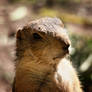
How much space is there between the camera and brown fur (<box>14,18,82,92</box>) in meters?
3.85

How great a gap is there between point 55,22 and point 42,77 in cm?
58

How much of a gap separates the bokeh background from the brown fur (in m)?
1.84

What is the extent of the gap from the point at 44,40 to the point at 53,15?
4702 mm

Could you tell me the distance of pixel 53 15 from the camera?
8.56 metres

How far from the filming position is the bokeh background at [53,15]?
6.52 metres

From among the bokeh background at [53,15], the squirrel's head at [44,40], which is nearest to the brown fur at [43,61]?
the squirrel's head at [44,40]

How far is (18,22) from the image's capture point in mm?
8562

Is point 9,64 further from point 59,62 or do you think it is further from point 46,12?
point 59,62

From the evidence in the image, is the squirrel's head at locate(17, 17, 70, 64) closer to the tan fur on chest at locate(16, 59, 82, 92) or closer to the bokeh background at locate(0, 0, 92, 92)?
the tan fur on chest at locate(16, 59, 82, 92)

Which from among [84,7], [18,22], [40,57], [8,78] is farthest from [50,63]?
[84,7]

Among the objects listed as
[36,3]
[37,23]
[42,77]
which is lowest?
[42,77]

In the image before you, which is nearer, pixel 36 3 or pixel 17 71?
pixel 17 71

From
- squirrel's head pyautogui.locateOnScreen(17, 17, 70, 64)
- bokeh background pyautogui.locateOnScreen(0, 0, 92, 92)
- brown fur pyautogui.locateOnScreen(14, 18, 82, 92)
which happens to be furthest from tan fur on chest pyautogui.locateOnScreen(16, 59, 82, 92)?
bokeh background pyautogui.locateOnScreen(0, 0, 92, 92)

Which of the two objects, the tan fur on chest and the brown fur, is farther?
the tan fur on chest
